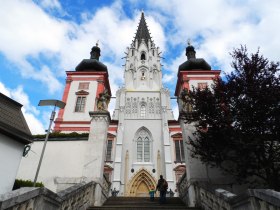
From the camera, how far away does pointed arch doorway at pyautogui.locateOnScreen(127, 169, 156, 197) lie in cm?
2197

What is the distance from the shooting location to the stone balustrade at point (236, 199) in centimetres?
389

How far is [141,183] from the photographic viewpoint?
22.4m

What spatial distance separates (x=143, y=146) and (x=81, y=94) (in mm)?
10797

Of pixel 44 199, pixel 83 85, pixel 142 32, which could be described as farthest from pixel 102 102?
pixel 142 32

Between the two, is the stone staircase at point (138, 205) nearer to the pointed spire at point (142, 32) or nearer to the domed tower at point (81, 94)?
the domed tower at point (81, 94)

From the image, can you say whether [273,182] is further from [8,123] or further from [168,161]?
[168,161]

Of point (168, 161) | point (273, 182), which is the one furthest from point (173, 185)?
point (273, 182)

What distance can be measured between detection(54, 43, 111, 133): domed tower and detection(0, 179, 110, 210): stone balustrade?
18811 mm

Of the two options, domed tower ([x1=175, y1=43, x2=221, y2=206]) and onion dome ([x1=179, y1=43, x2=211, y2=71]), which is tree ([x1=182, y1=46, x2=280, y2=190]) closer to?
domed tower ([x1=175, y1=43, x2=221, y2=206])

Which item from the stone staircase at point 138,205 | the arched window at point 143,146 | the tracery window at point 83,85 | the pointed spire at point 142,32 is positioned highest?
the pointed spire at point 142,32

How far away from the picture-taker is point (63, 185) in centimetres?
854

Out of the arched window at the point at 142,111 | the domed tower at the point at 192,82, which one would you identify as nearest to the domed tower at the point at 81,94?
the arched window at the point at 142,111

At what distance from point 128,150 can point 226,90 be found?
689 inches

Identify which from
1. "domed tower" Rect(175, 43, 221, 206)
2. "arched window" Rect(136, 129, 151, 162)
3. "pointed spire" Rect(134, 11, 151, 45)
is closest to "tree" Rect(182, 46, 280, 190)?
"domed tower" Rect(175, 43, 221, 206)
